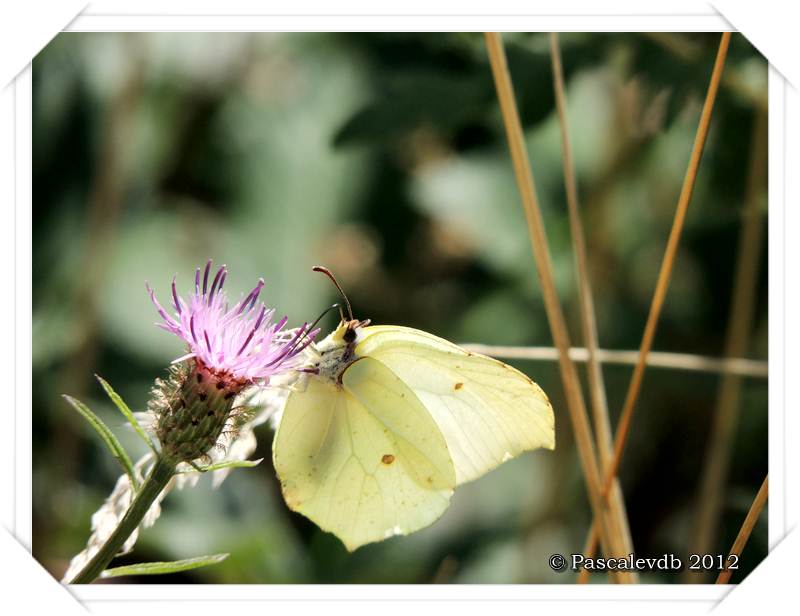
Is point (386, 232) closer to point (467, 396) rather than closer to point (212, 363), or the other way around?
point (467, 396)

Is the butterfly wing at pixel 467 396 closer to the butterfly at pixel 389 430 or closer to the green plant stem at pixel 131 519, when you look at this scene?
the butterfly at pixel 389 430

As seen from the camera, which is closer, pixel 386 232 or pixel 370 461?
pixel 370 461

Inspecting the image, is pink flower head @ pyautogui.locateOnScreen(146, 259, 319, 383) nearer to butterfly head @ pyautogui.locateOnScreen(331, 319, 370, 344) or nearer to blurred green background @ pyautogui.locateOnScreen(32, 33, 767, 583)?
butterfly head @ pyautogui.locateOnScreen(331, 319, 370, 344)

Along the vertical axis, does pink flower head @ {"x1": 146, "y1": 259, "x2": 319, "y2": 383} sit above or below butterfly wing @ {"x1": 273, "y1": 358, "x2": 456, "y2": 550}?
above

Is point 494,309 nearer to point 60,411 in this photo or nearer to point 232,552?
point 232,552

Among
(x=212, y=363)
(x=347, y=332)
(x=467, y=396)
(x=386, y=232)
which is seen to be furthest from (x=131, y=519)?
(x=386, y=232)

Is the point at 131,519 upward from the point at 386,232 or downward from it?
downward

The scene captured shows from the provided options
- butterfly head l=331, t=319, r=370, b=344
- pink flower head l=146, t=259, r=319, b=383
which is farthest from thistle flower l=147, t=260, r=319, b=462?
butterfly head l=331, t=319, r=370, b=344
